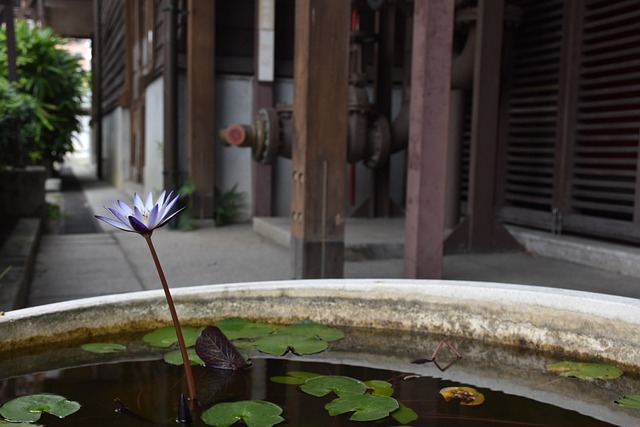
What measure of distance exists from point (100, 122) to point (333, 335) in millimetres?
15059

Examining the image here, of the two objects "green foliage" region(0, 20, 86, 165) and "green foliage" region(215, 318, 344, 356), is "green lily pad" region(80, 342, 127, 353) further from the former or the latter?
"green foliage" region(0, 20, 86, 165)

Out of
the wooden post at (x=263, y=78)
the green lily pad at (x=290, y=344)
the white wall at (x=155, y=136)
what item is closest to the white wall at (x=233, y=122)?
the wooden post at (x=263, y=78)

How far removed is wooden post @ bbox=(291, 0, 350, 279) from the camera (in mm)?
3352

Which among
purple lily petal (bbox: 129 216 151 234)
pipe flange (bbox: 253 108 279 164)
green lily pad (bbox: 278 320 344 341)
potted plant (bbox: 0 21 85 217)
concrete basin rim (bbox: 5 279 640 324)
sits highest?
potted plant (bbox: 0 21 85 217)

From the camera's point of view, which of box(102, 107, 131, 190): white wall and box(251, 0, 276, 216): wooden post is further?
box(102, 107, 131, 190): white wall

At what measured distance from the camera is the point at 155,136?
25.6ft

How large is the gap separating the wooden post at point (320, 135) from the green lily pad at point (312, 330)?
147 cm

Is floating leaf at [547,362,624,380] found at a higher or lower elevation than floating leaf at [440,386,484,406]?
higher

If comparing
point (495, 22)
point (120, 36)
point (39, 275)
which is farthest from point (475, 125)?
point (120, 36)

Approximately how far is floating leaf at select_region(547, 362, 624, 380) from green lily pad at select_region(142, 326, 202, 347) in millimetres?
963

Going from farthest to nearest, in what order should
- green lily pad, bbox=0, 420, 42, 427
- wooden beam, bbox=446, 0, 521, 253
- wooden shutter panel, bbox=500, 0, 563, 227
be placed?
1. wooden shutter panel, bbox=500, 0, 563, 227
2. wooden beam, bbox=446, 0, 521, 253
3. green lily pad, bbox=0, 420, 42, 427

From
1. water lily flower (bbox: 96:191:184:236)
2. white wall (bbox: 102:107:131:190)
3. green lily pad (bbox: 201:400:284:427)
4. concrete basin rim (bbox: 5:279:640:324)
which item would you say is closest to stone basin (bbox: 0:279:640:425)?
concrete basin rim (bbox: 5:279:640:324)

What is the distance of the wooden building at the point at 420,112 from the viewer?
338cm

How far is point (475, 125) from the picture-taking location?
4660 millimetres
